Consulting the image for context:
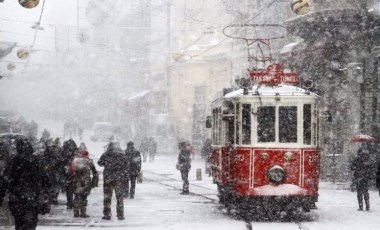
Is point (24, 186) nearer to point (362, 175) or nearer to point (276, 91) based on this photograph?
point (276, 91)

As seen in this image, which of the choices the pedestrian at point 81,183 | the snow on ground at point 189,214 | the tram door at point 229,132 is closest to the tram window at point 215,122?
the snow on ground at point 189,214

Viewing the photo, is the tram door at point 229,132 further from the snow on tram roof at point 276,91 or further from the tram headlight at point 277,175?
the tram headlight at point 277,175

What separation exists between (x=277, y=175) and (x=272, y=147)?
628 millimetres

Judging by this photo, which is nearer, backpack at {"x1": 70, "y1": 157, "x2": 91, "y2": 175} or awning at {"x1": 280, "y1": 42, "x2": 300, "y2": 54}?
backpack at {"x1": 70, "y1": 157, "x2": 91, "y2": 175}

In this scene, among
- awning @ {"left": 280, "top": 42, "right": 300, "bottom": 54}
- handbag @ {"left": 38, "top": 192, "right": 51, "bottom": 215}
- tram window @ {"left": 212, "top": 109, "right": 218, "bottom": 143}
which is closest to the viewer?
handbag @ {"left": 38, "top": 192, "right": 51, "bottom": 215}

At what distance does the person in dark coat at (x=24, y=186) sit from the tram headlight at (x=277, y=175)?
265 inches

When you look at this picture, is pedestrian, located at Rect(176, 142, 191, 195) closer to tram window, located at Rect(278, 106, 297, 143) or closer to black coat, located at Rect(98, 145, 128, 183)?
tram window, located at Rect(278, 106, 297, 143)

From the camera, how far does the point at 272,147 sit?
1623cm

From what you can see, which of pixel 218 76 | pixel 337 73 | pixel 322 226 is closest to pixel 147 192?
pixel 322 226

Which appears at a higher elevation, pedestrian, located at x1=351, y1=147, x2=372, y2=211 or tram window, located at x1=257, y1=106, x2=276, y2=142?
tram window, located at x1=257, y1=106, x2=276, y2=142

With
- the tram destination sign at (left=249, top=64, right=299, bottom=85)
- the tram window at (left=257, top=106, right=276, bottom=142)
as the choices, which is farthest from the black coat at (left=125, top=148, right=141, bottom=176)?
the tram window at (left=257, top=106, right=276, bottom=142)

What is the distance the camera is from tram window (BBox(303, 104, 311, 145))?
53.6 feet

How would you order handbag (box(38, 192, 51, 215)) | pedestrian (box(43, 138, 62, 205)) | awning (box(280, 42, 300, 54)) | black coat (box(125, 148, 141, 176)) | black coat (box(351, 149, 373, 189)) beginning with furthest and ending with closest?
awning (box(280, 42, 300, 54))
black coat (box(125, 148, 141, 176))
black coat (box(351, 149, 373, 189))
pedestrian (box(43, 138, 62, 205))
handbag (box(38, 192, 51, 215))

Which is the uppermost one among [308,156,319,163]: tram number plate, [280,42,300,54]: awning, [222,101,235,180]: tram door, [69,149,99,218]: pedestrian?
[280,42,300,54]: awning
